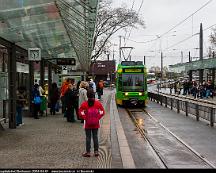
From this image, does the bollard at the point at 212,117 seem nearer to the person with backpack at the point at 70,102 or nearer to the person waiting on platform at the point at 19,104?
the person with backpack at the point at 70,102

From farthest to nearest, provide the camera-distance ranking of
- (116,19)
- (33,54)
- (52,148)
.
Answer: (116,19) → (33,54) → (52,148)

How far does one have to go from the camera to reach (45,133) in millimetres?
13375

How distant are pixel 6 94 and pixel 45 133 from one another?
203 centimetres

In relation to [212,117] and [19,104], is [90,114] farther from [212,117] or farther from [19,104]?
[212,117]

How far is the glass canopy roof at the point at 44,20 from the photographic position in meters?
9.88

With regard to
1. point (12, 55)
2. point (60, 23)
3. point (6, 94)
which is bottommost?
point (6, 94)

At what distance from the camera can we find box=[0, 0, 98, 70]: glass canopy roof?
9.88 m

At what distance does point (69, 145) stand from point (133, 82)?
17963 millimetres

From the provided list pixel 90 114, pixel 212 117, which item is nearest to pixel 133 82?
pixel 212 117

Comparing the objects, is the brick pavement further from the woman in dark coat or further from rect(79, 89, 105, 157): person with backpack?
the woman in dark coat

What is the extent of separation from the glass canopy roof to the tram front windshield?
42.6 ft

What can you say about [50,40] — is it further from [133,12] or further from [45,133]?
[133,12]

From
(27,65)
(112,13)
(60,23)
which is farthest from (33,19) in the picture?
(112,13)

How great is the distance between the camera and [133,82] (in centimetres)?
2864
